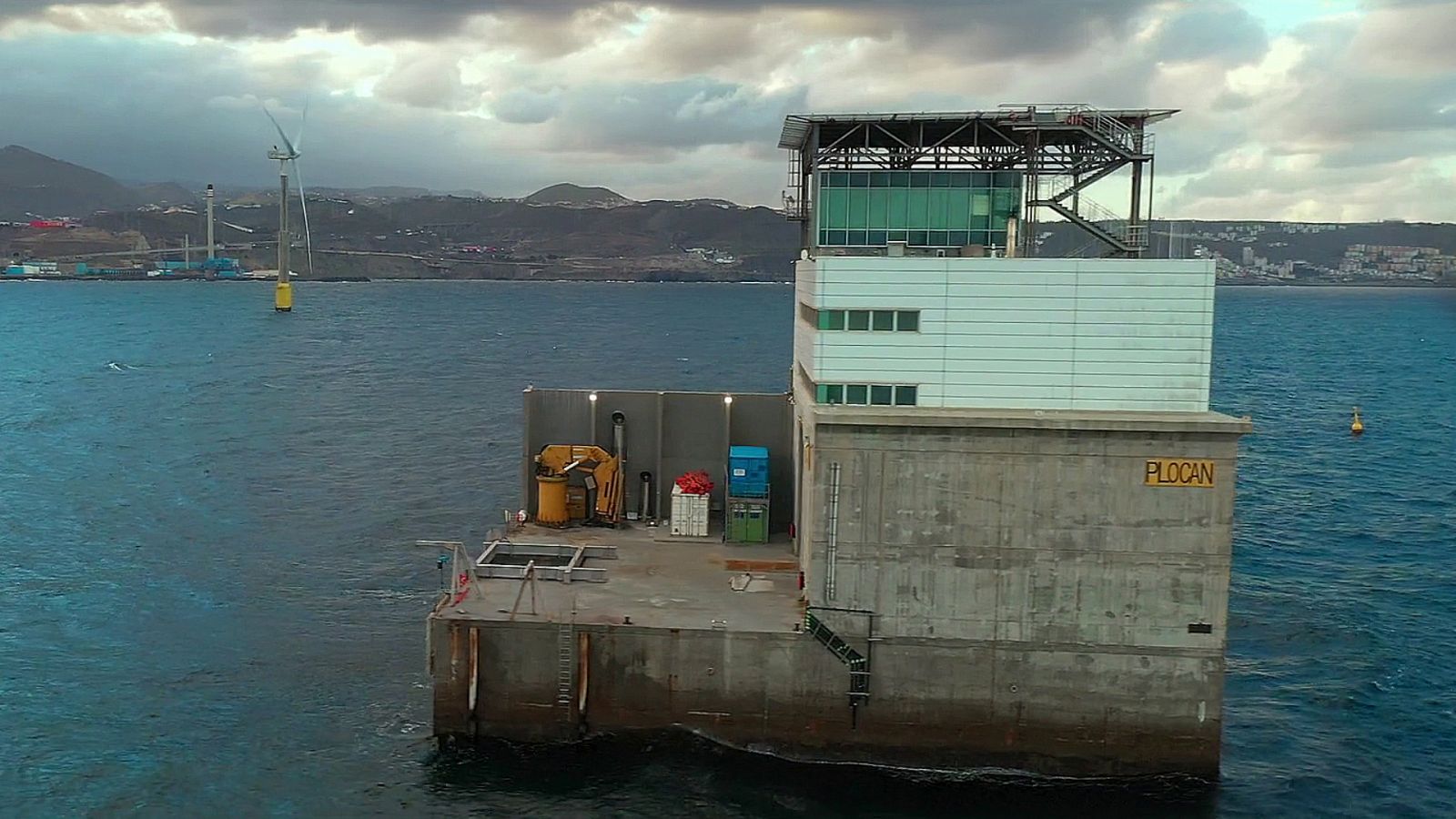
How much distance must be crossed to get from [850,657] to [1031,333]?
10132 mm

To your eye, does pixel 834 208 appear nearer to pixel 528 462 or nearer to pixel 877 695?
pixel 877 695

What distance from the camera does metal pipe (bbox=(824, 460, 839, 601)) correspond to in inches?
1374

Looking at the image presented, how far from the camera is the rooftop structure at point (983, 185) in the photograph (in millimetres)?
38750

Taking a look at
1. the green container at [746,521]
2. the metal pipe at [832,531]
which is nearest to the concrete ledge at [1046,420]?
the metal pipe at [832,531]

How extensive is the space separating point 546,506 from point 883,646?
16.2 m

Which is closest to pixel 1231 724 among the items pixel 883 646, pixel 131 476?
pixel 883 646

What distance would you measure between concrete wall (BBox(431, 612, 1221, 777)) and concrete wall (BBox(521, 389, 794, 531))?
13.6 m

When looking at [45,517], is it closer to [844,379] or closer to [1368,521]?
[844,379]

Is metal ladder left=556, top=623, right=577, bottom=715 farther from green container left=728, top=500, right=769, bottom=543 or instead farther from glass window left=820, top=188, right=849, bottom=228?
glass window left=820, top=188, right=849, bottom=228

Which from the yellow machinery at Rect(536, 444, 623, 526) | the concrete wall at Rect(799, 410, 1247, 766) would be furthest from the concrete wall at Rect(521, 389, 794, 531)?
the concrete wall at Rect(799, 410, 1247, 766)

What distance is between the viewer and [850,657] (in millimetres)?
34875

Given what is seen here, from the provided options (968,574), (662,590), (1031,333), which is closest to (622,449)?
(662,590)

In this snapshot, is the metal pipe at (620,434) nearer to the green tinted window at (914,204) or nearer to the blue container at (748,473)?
the blue container at (748,473)

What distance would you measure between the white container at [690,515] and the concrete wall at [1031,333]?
→ 422 inches
